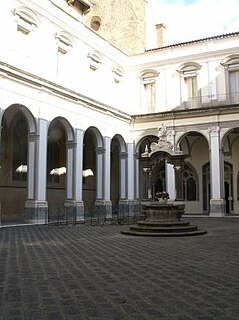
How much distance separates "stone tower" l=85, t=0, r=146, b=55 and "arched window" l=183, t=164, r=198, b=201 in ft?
32.1

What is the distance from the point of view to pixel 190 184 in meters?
28.2

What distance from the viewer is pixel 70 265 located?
7496 mm

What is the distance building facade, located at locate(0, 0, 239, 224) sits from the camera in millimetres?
18084

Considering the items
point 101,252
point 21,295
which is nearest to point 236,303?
point 21,295

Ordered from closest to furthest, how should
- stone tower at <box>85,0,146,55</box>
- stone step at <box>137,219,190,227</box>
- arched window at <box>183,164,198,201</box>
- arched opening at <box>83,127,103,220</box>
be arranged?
stone step at <box>137,219,190,227</box> → arched opening at <box>83,127,103,220</box> → arched window at <box>183,164,198,201</box> → stone tower at <box>85,0,146,55</box>

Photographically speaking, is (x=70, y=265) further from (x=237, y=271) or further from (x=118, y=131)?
(x=118, y=131)

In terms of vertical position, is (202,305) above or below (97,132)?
below

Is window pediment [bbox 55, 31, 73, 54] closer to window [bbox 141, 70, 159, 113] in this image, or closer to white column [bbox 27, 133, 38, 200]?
white column [bbox 27, 133, 38, 200]

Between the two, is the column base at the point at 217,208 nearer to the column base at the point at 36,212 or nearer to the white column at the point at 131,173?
the white column at the point at 131,173

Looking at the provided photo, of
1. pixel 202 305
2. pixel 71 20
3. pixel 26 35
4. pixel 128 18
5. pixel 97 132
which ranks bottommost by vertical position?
pixel 202 305

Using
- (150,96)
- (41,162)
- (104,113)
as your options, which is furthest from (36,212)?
(150,96)

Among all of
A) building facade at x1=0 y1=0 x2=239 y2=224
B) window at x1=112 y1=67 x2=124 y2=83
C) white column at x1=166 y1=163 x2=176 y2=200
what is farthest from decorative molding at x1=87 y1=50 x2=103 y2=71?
white column at x1=166 y1=163 x2=176 y2=200

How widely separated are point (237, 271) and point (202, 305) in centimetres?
239

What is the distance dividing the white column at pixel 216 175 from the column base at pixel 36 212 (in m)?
10.4
